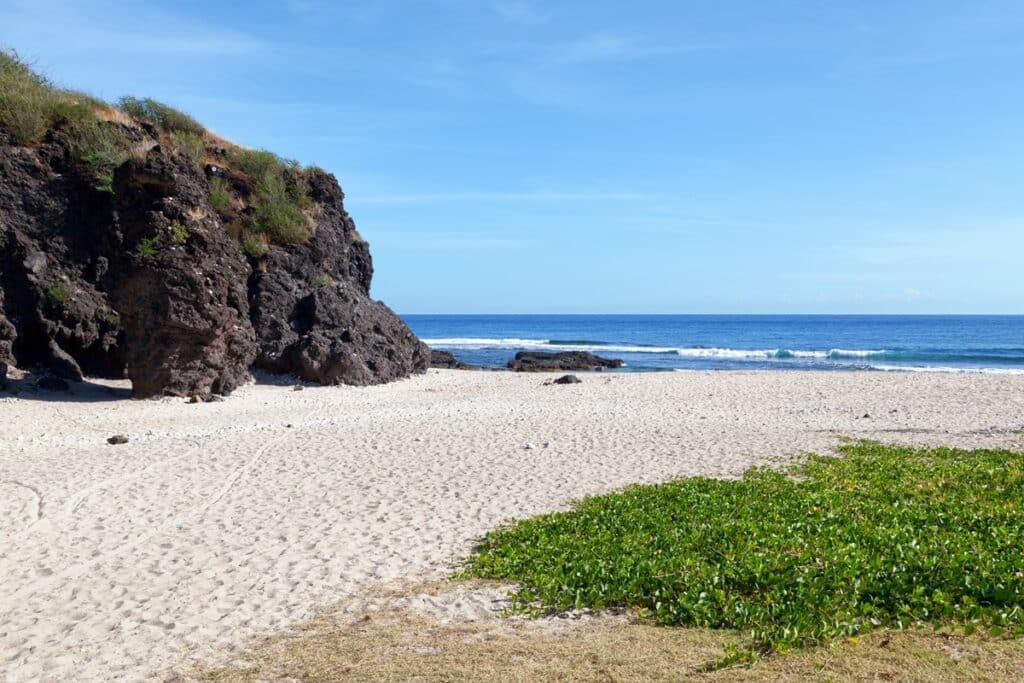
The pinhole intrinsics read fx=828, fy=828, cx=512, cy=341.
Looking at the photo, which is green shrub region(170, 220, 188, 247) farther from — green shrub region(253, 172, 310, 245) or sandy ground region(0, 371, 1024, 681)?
green shrub region(253, 172, 310, 245)

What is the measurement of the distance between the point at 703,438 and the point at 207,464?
940cm

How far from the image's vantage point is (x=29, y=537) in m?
9.45

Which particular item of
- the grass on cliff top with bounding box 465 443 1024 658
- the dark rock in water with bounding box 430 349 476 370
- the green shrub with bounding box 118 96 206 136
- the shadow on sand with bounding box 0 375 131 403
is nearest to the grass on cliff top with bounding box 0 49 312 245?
the green shrub with bounding box 118 96 206 136

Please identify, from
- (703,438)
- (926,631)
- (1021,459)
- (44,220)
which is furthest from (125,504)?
(44,220)

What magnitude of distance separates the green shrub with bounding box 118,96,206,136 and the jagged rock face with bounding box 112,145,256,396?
795 centimetres

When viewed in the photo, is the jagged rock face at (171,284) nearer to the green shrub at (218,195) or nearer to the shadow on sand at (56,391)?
the shadow on sand at (56,391)

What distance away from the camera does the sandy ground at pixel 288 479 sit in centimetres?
720

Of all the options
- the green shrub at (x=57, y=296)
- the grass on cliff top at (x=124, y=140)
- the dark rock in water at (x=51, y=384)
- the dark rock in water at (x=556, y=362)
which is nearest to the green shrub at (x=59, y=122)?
the grass on cliff top at (x=124, y=140)

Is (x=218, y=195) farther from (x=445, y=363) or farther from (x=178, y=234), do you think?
(x=445, y=363)

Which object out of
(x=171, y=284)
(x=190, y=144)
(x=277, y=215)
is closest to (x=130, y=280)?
(x=171, y=284)

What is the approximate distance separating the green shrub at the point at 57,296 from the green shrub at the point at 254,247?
21.7 feet

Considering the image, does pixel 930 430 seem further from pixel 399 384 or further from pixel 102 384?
pixel 102 384

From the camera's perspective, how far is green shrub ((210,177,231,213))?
90.5 ft

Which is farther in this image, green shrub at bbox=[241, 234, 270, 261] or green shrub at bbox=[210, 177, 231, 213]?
green shrub at bbox=[241, 234, 270, 261]
